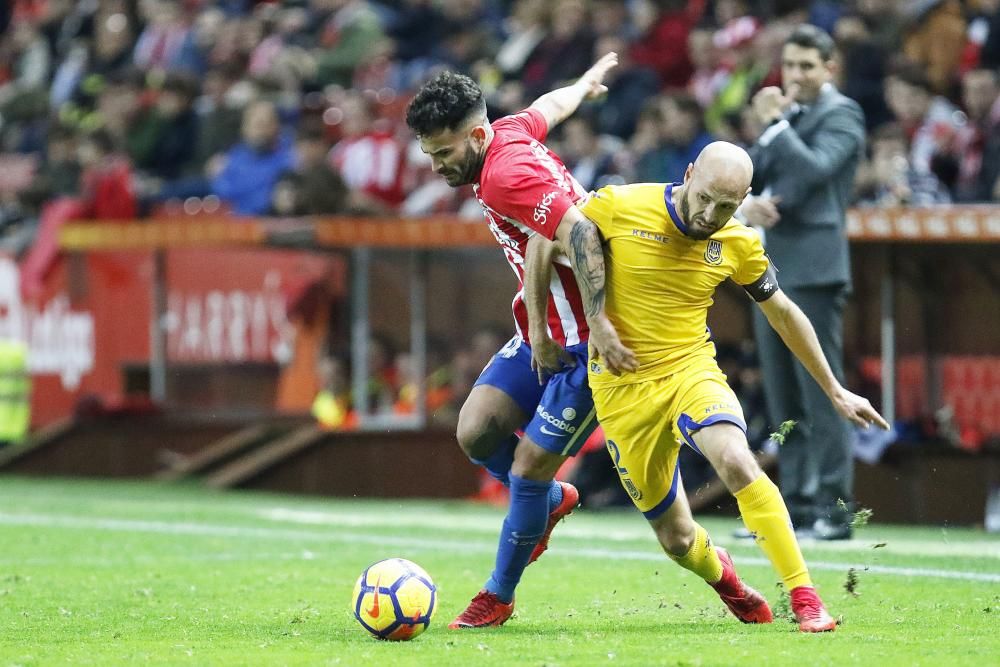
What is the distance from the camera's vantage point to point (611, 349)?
6547 millimetres

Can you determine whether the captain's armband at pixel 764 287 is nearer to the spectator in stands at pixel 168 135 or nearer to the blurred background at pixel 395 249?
the blurred background at pixel 395 249

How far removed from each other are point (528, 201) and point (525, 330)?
787mm

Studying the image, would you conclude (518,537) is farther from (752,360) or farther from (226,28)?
(226,28)

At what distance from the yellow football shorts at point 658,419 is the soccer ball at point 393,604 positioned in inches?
35.5

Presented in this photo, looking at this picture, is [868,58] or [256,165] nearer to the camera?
[868,58]

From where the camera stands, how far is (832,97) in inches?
410

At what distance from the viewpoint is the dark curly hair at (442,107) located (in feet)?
22.1

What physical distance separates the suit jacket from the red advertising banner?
6.29 metres

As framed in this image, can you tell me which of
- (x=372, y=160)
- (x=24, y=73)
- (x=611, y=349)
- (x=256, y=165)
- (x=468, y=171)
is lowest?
(x=256, y=165)

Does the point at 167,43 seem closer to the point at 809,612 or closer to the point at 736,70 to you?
the point at 736,70

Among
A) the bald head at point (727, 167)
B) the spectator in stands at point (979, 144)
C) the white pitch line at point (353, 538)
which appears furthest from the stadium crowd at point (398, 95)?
the bald head at point (727, 167)

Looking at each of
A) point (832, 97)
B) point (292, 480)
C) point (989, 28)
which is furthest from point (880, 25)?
point (292, 480)

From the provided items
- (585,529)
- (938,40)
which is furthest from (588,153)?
(585,529)

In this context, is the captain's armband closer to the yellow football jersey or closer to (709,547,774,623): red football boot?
the yellow football jersey
